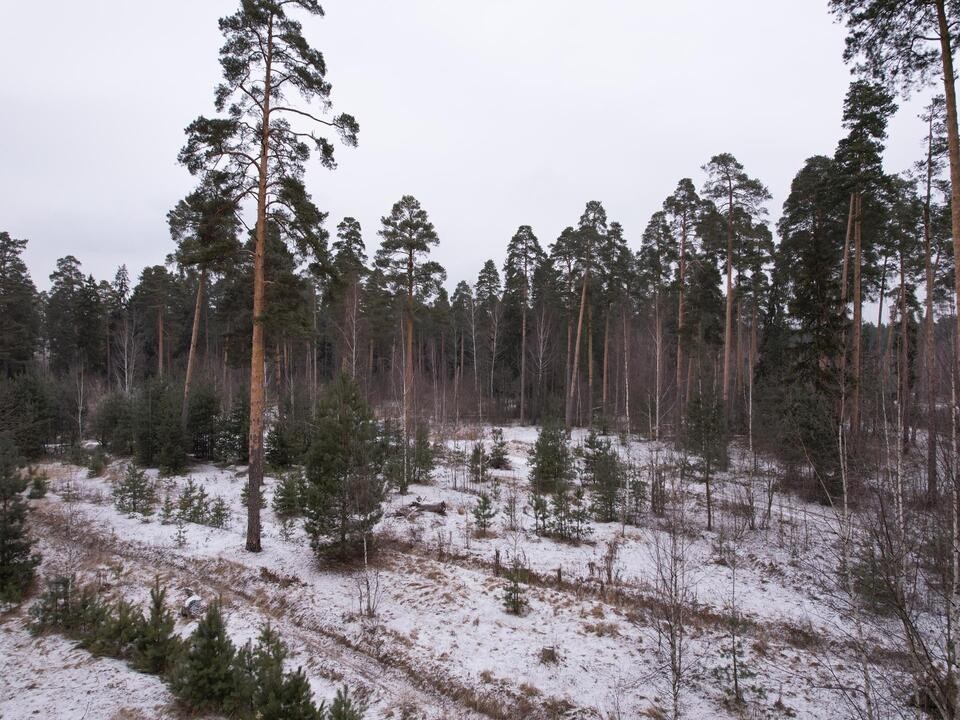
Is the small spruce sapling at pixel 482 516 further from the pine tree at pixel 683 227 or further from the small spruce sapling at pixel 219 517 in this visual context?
the pine tree at pixel 683 227

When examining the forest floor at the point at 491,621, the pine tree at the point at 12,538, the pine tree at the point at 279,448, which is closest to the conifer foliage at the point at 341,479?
the forest floor at the point at 491,621

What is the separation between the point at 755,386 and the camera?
31031 millimetres

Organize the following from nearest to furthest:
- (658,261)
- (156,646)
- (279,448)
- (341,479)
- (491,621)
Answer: (156,646) → (491,621) → (341,479) → (279,448) → (658,261)

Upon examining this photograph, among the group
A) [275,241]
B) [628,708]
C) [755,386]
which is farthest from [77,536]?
[755,386]

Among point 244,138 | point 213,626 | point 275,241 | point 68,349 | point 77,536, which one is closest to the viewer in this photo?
point 213,626

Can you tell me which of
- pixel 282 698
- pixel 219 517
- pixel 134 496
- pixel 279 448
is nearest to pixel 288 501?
pixel 219 517

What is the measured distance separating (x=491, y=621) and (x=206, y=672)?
515cm

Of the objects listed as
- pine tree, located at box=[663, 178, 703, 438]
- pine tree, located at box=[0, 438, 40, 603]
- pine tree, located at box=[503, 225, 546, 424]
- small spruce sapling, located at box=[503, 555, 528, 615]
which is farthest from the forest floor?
pine tree, located at box=[503, 225, 546, 424]

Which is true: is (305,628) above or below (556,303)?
below

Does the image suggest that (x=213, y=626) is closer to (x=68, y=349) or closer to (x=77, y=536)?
(x=77, y=536)

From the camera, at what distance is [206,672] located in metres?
6.25

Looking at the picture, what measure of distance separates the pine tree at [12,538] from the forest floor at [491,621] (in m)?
0.91

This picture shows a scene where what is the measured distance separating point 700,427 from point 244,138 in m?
17.2

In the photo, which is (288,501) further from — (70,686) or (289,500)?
(70,686)
